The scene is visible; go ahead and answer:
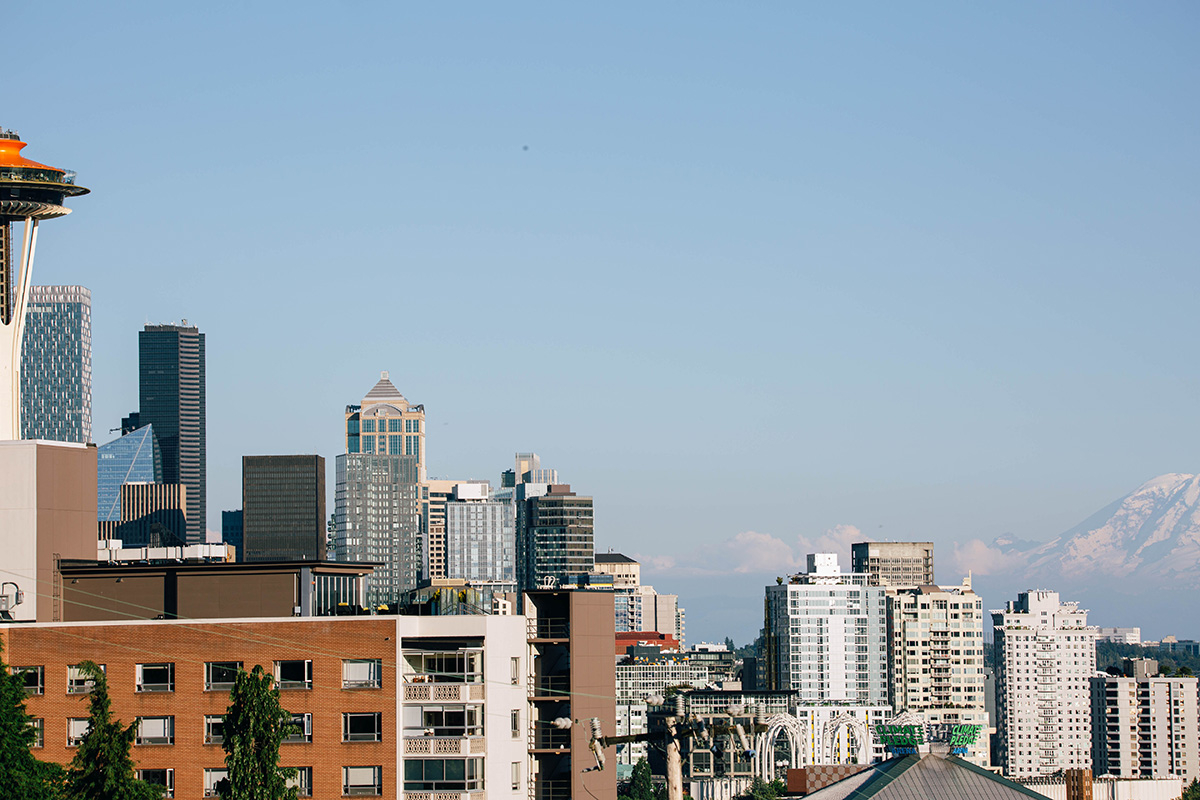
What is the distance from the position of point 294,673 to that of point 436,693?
26.2 ft

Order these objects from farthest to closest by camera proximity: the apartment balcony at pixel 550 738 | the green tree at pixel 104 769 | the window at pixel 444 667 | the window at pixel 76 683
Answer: the apartment balcony at pixel 550 738 < the window at pixel 444 667 < the window at pixel 76 683 < the green tree at pixel 104 769

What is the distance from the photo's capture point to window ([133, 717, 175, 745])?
94.8 metres

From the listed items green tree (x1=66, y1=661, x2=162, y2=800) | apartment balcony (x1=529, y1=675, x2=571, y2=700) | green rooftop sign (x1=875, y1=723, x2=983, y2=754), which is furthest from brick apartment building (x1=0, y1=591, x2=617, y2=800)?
green rooftop sign (x1=875, y1=723, x2=983, y2=754)

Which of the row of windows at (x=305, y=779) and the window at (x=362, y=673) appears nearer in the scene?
the row of windows at (x=305, y=779)

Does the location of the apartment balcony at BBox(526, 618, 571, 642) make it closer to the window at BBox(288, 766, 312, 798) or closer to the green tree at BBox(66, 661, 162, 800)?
the window at BBox(288, 766, 312, 798)

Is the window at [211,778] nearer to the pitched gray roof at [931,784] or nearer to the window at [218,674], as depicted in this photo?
the window at [218,674]

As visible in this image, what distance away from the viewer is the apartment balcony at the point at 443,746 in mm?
96875

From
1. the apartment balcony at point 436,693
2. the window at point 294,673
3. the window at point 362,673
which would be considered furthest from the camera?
the apartment balcony at point 436,693

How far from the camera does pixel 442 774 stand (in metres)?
97.2

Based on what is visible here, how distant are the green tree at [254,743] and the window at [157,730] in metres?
16.1

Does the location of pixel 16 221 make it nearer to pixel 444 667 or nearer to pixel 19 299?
pixel 19 299

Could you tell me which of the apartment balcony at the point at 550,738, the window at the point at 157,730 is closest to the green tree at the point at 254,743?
the window at the point at 157,730

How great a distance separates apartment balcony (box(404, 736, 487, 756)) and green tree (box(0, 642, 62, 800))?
21.9 metres

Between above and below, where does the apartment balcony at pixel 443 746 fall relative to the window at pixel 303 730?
below
